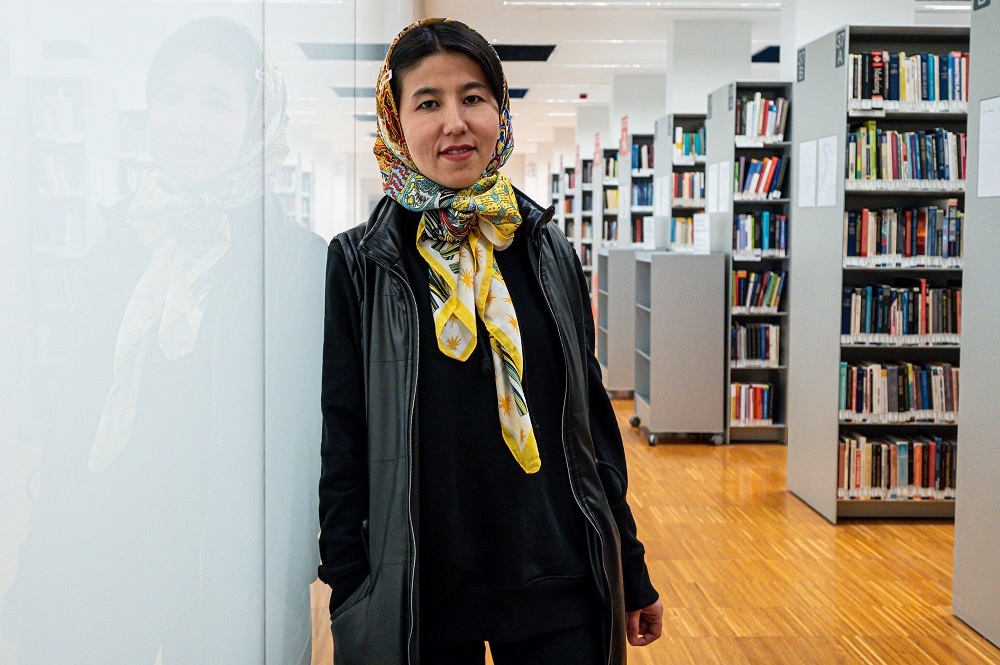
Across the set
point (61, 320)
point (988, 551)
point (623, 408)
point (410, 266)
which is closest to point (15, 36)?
point (61, 320)

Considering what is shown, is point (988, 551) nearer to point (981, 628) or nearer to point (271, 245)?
point (981, 628)

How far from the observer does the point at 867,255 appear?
493 cm

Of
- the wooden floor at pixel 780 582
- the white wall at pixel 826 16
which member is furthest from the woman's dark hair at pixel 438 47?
the white wall at pixel 826 16

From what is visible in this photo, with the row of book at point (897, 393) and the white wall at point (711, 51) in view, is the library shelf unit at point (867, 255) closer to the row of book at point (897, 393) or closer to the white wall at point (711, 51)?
the row of book at point (897, 393)

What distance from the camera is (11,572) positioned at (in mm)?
583

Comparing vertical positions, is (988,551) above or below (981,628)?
above

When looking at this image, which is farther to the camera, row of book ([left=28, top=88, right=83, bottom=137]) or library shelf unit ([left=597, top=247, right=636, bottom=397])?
library shelf unit ([left=597, top=247, right=636, bottom=397])

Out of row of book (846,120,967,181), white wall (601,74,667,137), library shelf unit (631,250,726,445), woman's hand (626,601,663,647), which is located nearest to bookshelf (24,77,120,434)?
woman's hand (626,601,663,647)

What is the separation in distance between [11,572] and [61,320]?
0.54 feet

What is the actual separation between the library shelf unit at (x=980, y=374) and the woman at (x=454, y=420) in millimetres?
2383

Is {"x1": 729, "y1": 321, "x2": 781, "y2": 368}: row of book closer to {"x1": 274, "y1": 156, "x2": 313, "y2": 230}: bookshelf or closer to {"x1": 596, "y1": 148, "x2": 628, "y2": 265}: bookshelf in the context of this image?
{"x1": 274, "y1": 156, "x2": 313, "y2": 230}: bookshelf

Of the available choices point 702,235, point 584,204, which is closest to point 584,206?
point 584,204

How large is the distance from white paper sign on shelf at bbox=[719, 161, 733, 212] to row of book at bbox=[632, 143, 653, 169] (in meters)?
4.15

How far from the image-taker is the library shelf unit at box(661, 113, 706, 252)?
8.17 metres
